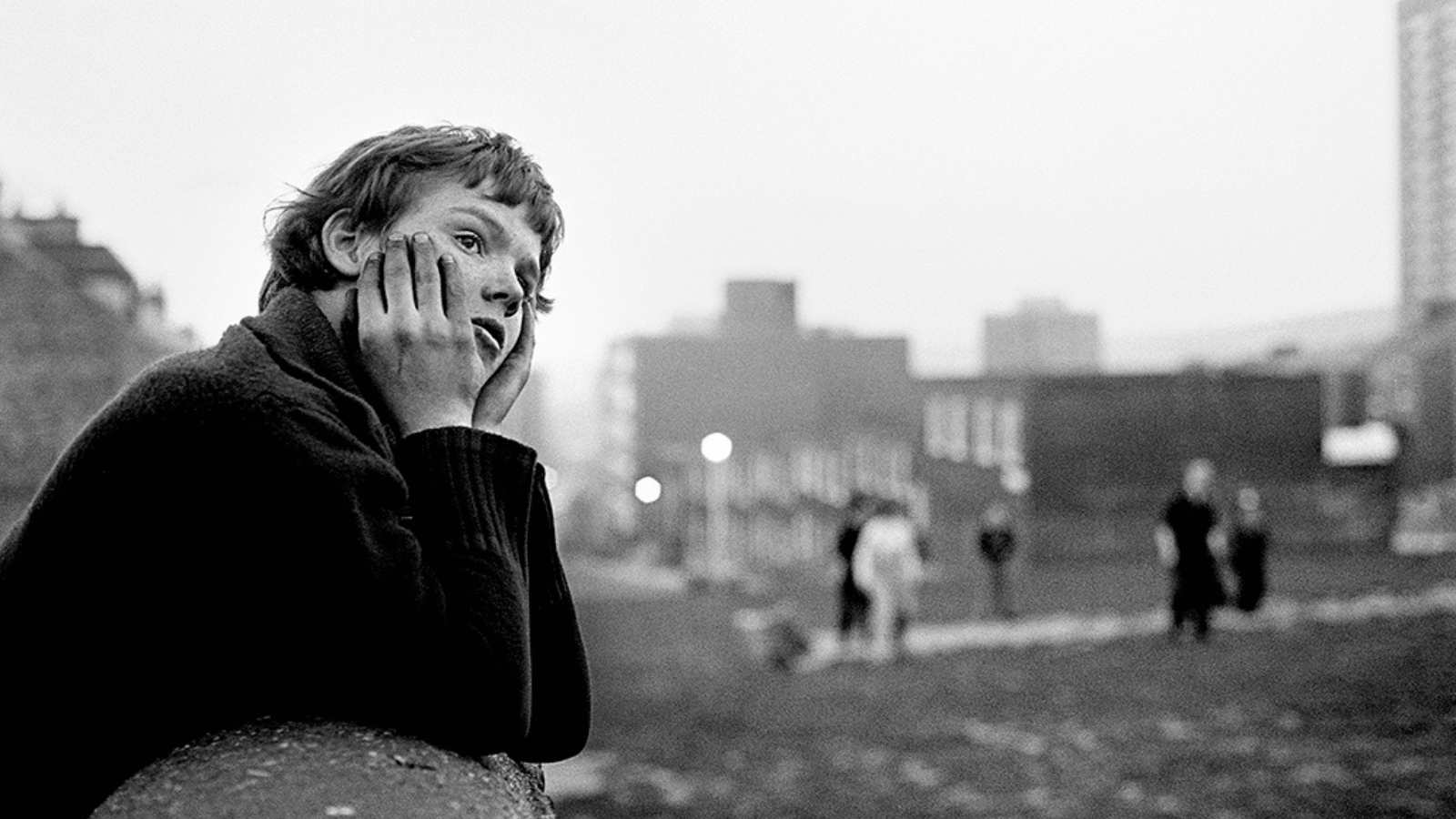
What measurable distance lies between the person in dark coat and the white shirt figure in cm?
1415

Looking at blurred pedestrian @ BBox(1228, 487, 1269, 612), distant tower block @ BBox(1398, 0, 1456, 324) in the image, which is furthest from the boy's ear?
distant tower block @ BBox(1398, 0, 1456, 324)

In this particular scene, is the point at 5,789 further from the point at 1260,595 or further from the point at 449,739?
the point at 1260,595

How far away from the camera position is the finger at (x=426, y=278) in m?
1.42

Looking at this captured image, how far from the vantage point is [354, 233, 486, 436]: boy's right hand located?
1407mm

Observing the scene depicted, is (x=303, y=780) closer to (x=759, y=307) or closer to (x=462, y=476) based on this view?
(x=462, y=476)

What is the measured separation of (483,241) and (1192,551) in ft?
47.3

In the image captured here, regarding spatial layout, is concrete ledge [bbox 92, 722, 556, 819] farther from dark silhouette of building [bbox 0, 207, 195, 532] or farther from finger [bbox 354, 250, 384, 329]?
dark silhouette of building [bbox 0, 207, 195, 532]

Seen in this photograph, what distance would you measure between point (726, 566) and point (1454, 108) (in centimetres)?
1581

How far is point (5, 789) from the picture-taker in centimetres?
127

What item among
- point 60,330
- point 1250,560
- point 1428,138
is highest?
point 1428,138

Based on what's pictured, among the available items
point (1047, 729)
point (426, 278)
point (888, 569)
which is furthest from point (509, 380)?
point (888, 569)

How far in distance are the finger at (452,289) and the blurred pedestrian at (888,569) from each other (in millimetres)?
14110

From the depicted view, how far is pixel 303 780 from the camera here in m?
1.15

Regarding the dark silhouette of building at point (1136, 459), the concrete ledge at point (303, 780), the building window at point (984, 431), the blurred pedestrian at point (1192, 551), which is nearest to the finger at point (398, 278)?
the concrete ledge at point (303, 780)
